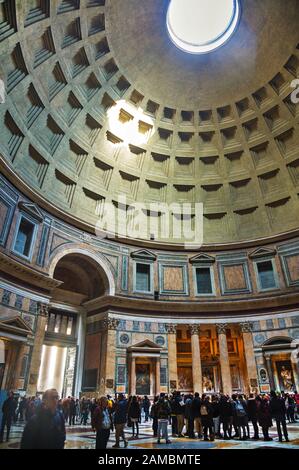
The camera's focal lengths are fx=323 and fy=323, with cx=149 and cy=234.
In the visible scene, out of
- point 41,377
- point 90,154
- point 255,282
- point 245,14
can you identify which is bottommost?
point 41,377

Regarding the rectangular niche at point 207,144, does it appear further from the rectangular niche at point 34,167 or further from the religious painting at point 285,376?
the religious painting at point 285,376

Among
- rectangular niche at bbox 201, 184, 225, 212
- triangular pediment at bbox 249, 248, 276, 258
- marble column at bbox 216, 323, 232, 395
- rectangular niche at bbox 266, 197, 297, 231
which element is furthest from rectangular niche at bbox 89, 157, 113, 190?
marble column at bbox 216, 323, 232, 395

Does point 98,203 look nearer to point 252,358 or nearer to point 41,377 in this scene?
point 41,377

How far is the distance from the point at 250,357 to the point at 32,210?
1668 centimetres

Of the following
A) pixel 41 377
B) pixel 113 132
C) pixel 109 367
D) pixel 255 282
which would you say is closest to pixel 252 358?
pixel 255 282

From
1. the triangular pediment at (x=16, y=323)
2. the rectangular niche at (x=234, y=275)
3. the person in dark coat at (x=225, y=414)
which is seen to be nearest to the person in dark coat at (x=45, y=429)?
the person in dark coat at (x=225, y=414)

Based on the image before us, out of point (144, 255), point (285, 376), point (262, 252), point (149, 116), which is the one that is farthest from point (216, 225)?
point (285, 376)

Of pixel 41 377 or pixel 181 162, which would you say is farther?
pixel 181 162

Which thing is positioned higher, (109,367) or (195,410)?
(109,367)

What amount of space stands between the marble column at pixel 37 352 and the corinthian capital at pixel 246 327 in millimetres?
13199

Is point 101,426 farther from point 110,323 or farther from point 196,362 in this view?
point 196,362
